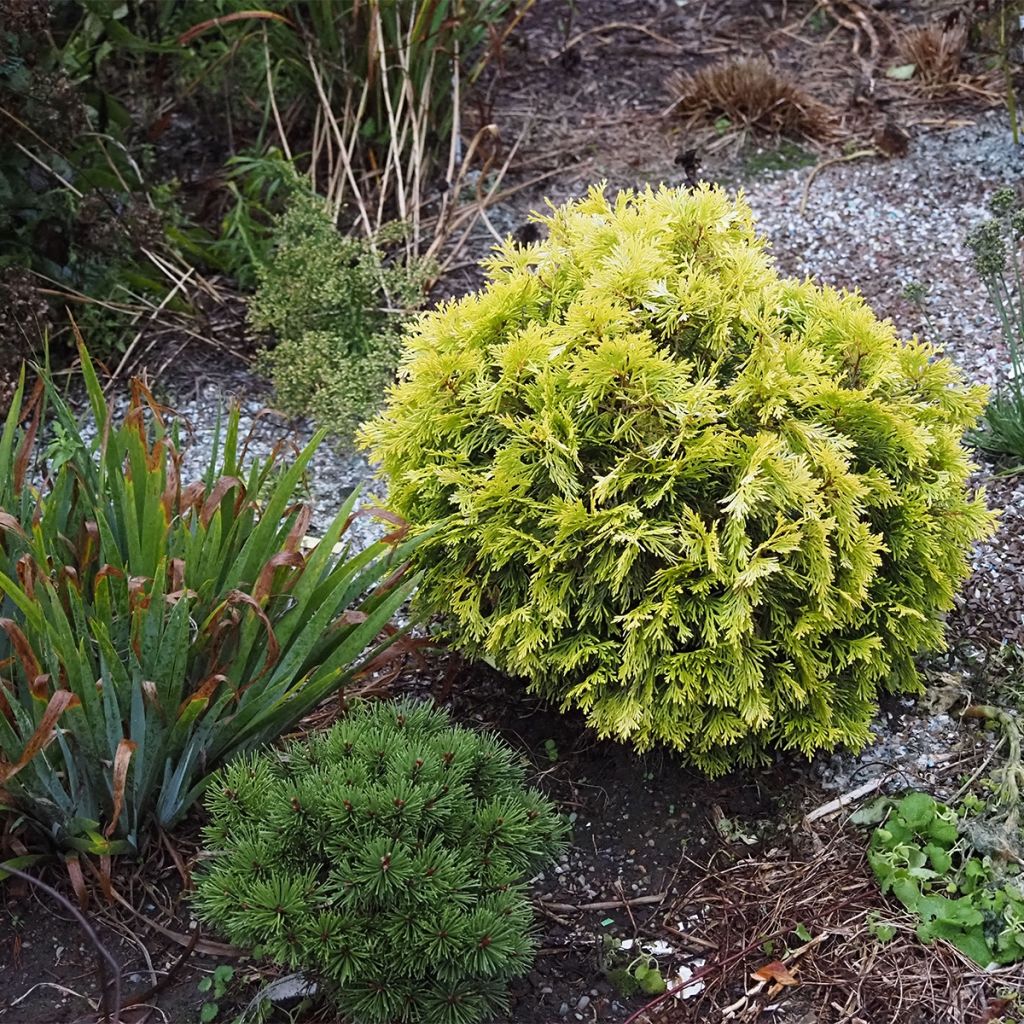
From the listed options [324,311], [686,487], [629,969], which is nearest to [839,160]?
[324,311]

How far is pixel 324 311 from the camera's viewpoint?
425cm

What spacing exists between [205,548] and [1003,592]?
2.18 m

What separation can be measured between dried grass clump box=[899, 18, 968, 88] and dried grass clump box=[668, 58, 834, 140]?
556mm

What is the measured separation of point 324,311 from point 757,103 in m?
2.43

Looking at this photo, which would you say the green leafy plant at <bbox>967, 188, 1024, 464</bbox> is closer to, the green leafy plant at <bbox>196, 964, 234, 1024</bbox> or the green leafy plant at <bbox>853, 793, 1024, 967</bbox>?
the green leafy plant at <bbox>853, 793, 1024, 967</bbox>

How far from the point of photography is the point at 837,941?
246cm

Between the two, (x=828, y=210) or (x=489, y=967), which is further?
(x=828, y=210)

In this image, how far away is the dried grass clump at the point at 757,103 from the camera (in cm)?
524

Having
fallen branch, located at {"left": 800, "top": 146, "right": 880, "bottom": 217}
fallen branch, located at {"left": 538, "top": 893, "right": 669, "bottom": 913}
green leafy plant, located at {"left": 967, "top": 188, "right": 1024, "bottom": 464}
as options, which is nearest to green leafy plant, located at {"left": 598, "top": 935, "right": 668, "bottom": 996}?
fallen branch, located at {"left": 538, "top": 893, "right": 669, "bottom": 913}

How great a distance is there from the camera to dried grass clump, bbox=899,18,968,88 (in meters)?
5.42

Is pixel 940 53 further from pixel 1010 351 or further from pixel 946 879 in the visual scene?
pixel 946 879

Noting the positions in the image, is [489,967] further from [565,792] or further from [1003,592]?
[1003,592]

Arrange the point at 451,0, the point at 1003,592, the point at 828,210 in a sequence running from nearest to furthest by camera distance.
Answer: the point at 1003,592 → the point at 828,210 → the point at 451,0

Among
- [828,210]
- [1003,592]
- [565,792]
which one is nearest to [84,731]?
[565,792]
